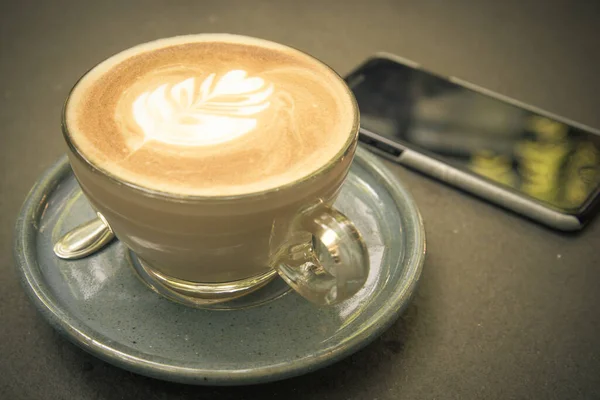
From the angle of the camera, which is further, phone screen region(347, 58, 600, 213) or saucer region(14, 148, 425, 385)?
phone screen region(347, 58, 600, 213)

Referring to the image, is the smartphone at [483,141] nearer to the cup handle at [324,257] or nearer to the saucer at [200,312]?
the saucer at [200,312]

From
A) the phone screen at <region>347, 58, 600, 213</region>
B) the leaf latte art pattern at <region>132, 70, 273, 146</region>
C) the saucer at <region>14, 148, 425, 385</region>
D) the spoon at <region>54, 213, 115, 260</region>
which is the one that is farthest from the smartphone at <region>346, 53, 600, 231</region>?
the spoon at <region>54, 213, 115, 260</region>

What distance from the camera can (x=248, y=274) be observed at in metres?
0.60

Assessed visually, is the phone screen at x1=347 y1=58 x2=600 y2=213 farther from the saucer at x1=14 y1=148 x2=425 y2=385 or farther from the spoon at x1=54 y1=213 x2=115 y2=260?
the spoon at x1=54 y1=213 x2=115 y2=260

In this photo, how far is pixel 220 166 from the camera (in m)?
0.52

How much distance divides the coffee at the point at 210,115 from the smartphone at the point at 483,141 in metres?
0.26

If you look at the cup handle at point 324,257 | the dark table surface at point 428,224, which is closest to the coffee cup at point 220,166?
the cup handle at point 324,257

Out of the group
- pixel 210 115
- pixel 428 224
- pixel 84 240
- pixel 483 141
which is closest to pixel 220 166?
pixel 210 115

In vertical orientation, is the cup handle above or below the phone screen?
above

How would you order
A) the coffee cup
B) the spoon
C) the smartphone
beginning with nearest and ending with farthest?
the coffee cup < the spoon < the smartphone

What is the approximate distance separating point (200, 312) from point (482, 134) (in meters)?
0.51

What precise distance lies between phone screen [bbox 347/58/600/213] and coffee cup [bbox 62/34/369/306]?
11.1 inches

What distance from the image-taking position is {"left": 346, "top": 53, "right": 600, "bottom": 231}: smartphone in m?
0.79

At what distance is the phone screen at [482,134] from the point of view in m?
0.81
